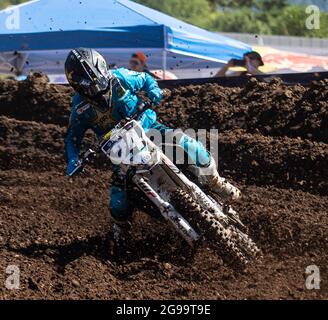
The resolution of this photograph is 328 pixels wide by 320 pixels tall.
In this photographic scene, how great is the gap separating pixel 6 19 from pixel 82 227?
7150mm

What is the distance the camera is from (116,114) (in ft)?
20.8

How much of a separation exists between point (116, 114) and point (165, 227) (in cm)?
131

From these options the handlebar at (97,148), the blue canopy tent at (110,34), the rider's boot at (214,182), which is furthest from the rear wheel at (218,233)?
the blue canopy tent at (110,34)

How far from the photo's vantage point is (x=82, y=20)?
1278 centimetres

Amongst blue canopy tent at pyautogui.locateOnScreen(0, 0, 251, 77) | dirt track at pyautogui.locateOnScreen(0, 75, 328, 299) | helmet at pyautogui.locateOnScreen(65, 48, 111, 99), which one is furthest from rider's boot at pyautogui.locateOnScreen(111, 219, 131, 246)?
blue canopy tent at pyautogui.locateOnScreen(0, 0, 251, 77)

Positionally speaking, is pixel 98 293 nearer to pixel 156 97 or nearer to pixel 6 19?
pixel 156 97

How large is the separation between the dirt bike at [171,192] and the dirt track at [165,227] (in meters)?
0.29

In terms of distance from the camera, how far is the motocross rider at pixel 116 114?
5.99 metres

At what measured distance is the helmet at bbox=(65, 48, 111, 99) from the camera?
589cm

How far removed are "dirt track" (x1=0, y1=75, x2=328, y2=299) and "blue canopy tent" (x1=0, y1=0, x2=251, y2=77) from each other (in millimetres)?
1628

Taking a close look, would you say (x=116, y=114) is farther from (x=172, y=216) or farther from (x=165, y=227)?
(x=165, y=227)

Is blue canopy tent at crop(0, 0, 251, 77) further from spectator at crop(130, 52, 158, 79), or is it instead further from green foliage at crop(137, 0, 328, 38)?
green foliage at crop(137, 0, 328, 38)

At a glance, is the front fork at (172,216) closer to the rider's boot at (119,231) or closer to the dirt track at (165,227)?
the dirt track at (165,227)
